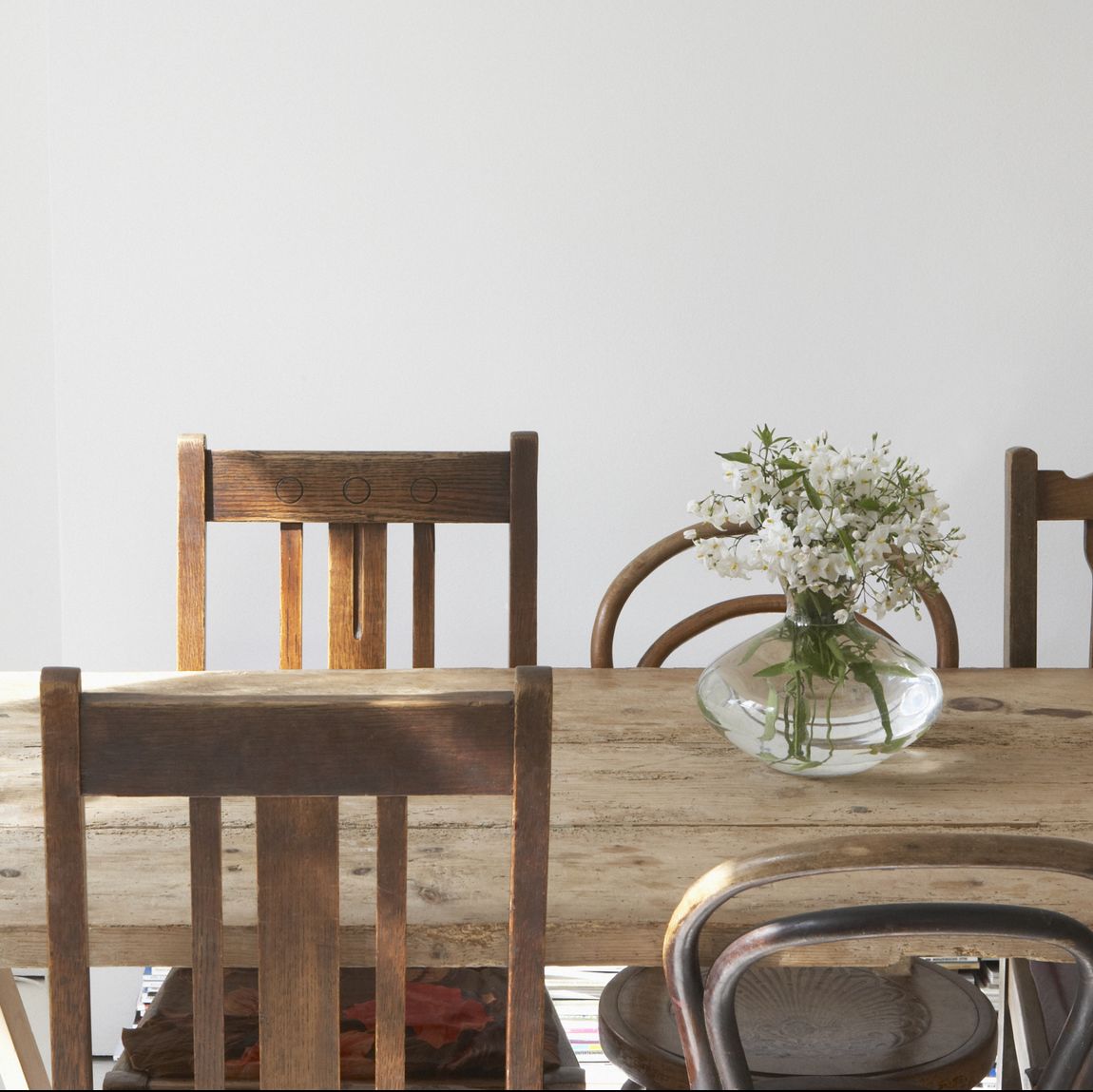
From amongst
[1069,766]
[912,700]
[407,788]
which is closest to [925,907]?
[407,788]

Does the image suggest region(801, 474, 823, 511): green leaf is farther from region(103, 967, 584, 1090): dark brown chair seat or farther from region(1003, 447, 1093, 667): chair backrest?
region(1003, 447, 1093, 667): chair backrest

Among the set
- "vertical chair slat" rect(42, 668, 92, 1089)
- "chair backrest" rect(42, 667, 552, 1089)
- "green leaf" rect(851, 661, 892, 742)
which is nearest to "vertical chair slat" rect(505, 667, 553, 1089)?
"chair backrest" rect(42, 667, 552, 1089)

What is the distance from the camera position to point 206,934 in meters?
0.91

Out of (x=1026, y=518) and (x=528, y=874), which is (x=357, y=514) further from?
(x=528, y=874)

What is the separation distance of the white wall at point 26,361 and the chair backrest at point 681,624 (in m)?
1.43

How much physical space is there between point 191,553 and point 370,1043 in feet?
2.48

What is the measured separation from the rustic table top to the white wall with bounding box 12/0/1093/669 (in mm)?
1045

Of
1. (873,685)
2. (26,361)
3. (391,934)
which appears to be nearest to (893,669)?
(873,685)

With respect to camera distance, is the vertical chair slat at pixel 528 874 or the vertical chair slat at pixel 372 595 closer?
the vertical chair slat at pixel 528 874

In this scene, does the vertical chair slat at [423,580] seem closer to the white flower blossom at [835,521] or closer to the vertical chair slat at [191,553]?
the vertical chair slat at [191,553]

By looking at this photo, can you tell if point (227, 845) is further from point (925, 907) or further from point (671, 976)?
point (925, 907)

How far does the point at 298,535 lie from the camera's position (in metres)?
1.91

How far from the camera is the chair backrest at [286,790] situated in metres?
0.87

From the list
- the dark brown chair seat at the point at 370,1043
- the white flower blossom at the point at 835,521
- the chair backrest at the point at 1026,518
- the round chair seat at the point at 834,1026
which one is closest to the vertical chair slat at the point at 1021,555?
the chair backrest at the point at 1026,518
